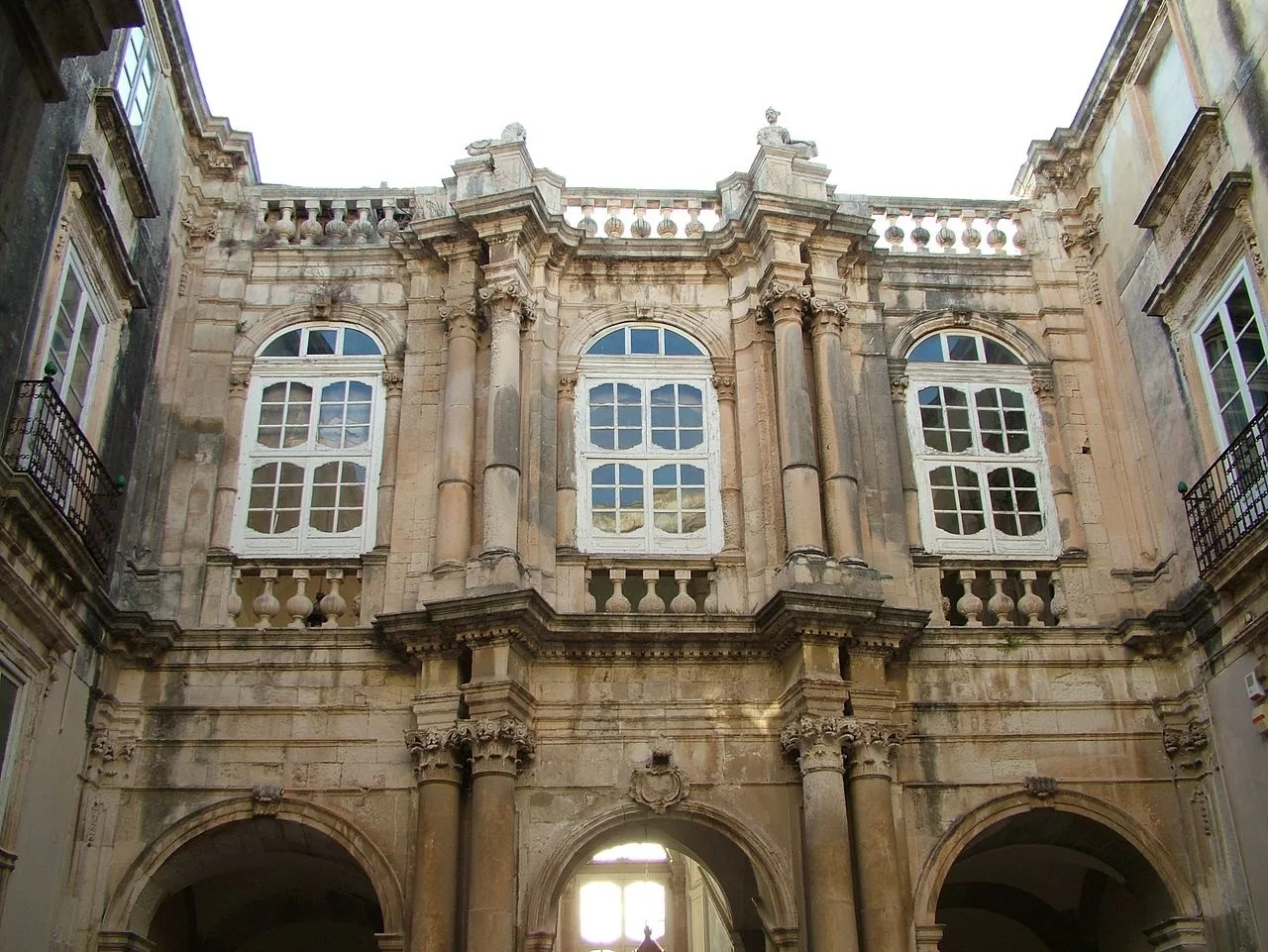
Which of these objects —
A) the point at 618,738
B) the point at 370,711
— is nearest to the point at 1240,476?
the point at 618,738

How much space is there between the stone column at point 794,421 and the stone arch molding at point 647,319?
2.22 feet

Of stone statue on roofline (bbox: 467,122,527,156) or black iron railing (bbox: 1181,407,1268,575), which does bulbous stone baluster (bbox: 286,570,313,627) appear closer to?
stone statue on roofline (bbox: 467,122,527,156)

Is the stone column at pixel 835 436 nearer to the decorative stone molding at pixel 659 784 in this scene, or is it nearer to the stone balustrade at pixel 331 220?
the decorative stone molding at pixel 659 784

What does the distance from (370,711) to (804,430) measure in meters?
4.77

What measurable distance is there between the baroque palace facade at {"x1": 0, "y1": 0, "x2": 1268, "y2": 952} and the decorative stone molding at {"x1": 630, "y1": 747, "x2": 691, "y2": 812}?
0.12 feet

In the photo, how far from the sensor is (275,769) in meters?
11.7

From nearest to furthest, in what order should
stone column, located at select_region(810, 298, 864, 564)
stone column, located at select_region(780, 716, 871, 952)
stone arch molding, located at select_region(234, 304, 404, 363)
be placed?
stone column, located at select_region(780, 716, 871, 952) → stone column, located at select_region(810, 298, 864, 564) → stone arch molding, located at select_region(234, 304, 404, 363)

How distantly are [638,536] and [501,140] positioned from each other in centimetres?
468

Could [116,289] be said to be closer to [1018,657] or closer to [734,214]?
[734,214]

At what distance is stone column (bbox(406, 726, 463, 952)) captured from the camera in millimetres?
10703

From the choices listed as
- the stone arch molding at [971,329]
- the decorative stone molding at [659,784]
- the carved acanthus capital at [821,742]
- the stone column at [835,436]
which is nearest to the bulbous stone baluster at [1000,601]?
the stone column at [835,436]

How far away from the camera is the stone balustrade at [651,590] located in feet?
40.7

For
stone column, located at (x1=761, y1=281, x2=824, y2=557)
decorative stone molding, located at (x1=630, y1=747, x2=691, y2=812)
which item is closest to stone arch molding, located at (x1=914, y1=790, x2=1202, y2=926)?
decorative stone molding, located at (x1=630, y1=747, x2=691, y2=812)

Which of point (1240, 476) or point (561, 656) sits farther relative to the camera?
point (561, 656)
